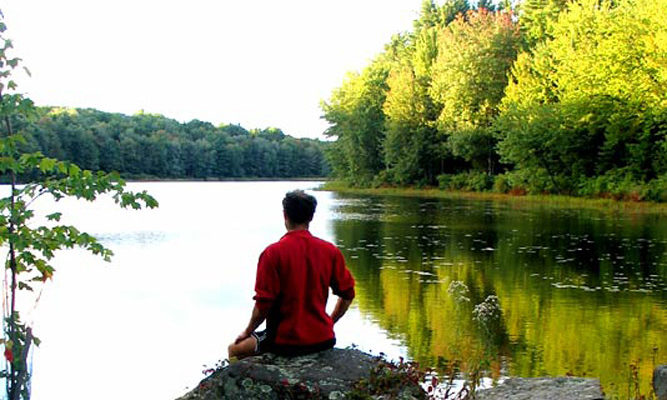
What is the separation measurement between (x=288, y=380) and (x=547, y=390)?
2.04 metres

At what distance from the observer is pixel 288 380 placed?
5.27m

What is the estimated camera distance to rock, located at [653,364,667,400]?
650 cm

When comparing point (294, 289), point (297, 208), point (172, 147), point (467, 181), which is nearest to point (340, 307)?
point (294, 289)

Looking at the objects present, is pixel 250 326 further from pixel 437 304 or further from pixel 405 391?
pixel 437 304

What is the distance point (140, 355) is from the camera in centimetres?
1050

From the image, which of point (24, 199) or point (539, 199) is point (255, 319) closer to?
point (24, 199)

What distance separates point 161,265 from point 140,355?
30.5 ft

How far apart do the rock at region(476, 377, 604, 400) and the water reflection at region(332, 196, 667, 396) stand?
34 cm

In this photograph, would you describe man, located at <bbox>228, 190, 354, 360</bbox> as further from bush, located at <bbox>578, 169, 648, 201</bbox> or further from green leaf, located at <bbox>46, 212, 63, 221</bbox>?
bush, located at <bbox>578, 169, 648, 201</bbox>

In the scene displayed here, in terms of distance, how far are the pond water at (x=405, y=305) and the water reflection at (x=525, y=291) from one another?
35 millimetres

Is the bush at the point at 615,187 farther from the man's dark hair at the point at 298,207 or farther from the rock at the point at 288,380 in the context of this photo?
the rock at the point at 288,380

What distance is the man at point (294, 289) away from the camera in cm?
555

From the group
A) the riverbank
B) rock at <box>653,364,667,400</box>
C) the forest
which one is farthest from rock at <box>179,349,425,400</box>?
the forest

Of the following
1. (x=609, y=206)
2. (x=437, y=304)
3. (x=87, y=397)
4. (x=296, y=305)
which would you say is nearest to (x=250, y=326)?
(x=296, y=305)
